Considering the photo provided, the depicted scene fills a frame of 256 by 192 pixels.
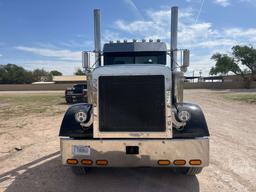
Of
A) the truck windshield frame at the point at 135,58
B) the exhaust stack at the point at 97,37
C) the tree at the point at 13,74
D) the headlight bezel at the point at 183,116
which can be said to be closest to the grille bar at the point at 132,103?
the headlight bezel at the point at 183,116

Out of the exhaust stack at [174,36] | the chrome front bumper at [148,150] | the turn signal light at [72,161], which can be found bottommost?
the turn signal light at [72,161]

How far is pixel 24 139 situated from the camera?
7.85 meters

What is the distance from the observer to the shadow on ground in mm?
4172

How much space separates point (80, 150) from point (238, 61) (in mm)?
58974

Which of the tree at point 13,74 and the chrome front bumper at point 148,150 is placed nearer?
the chrome front bumper at point 148,150

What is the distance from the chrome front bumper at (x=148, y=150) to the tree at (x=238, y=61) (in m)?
56.7

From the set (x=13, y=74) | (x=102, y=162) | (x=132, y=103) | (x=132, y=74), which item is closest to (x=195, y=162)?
(x=132, y=103)

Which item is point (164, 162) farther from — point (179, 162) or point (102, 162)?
point (102, 162)

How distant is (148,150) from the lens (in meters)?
3.81

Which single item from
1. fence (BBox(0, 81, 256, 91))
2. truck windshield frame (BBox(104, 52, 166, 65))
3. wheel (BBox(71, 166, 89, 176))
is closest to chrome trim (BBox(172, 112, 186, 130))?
wheel (BBox(71, 166, 89, 176))

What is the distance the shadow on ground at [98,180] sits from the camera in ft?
13.7

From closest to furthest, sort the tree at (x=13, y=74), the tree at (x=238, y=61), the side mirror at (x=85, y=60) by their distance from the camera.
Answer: the side mirror at (x=85, y=60)
the tree at (x=238, y=61)
the tree at (x=13, y=74)

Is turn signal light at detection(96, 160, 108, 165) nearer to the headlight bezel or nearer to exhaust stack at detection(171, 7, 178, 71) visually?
the headlight bezel

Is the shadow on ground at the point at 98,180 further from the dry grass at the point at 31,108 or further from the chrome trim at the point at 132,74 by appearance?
the dry grass at the point at 31,108
